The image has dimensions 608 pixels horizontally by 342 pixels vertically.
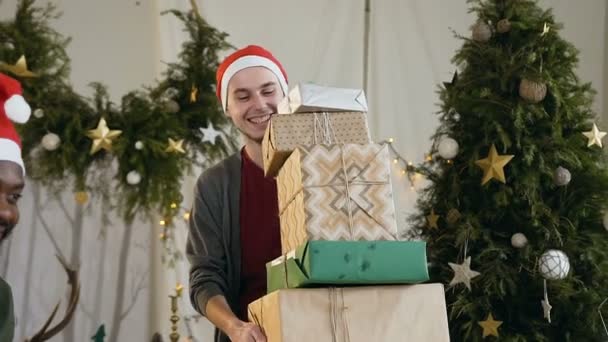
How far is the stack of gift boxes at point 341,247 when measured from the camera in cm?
127

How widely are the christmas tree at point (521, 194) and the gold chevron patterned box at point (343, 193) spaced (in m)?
1.12

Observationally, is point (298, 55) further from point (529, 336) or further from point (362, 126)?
point (362, 126)

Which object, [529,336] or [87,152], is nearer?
[529,336]

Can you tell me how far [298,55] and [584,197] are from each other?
1.62m

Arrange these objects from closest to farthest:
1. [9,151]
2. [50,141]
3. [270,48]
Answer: [9,151] → [50,141] → [270,48]

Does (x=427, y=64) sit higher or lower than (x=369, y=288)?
higher

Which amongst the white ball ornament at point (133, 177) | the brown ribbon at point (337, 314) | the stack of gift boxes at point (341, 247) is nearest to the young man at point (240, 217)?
the stack of gift boxes at point (341, 247)

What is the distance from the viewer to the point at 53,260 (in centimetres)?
316

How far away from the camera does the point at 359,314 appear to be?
4.24 feet

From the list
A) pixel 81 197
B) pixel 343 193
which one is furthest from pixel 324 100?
pixel 81 197

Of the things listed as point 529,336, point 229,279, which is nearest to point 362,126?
point 229,279

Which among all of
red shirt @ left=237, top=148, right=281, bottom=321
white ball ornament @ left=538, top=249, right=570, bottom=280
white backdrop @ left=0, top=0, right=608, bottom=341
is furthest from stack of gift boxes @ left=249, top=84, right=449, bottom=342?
white backdrop @ left=0, top=0, right=608, bottom=341

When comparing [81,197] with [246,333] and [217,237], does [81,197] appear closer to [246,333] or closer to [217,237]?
[217,237]

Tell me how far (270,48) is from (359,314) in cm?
244
